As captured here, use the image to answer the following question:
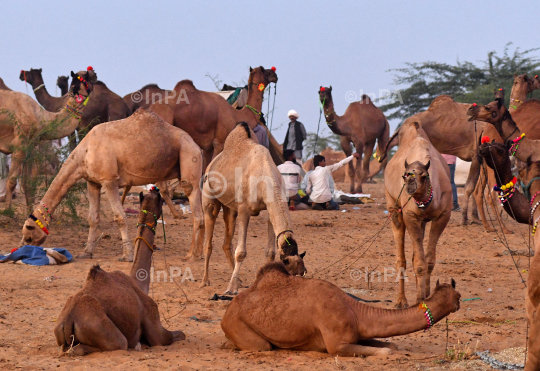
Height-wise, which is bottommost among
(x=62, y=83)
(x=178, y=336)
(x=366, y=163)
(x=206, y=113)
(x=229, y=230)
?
(x=178, y=336)

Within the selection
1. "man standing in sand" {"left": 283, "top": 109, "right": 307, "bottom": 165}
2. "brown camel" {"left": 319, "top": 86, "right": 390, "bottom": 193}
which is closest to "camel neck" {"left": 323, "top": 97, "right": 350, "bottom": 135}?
"brown camel" {"left": 319, "top": 86, "right": 390, "bottom": 193}

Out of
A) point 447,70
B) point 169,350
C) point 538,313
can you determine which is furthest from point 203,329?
point 447,70

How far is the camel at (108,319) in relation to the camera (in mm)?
4854

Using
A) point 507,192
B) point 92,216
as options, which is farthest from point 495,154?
point 92,216

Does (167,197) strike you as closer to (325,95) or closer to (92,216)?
(92,216)

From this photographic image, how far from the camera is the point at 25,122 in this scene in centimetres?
1238

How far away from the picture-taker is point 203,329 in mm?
6141

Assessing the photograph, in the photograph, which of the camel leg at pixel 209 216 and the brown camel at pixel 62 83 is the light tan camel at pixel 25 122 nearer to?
the camel leg at pixel 209 216

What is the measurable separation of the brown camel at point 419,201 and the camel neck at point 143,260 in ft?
8.39

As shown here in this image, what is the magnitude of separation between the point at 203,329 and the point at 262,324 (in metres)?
1.22

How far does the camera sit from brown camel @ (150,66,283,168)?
1360 cm

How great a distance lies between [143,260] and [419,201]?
9.06 ft

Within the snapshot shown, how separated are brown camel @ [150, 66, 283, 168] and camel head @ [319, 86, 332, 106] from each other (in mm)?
3660

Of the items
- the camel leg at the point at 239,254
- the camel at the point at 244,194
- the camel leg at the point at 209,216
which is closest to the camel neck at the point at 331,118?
the camel at the point at 244,194
